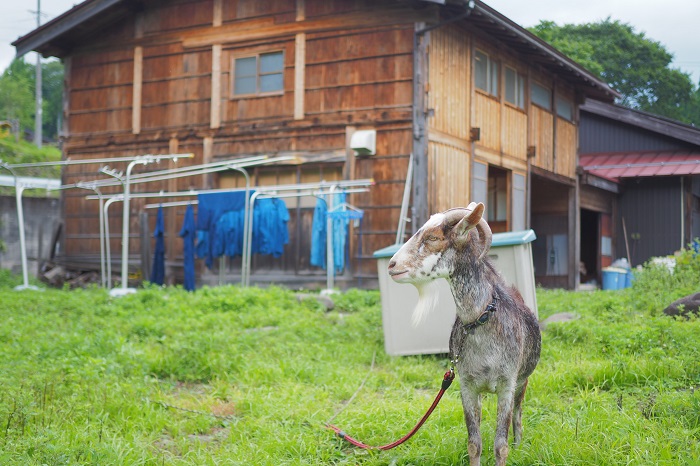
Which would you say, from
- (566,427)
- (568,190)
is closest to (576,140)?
(568,190)

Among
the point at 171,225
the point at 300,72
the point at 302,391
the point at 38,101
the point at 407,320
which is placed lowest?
the point at 302,391

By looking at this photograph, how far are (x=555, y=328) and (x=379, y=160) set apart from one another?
19.9 feet

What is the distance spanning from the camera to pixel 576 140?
1986cm

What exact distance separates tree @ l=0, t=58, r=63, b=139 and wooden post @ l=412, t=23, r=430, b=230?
30.9 meters

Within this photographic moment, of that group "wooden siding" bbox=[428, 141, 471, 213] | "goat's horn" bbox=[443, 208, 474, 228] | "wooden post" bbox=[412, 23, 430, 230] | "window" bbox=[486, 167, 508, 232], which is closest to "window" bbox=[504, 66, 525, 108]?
Result: "window" bbox=[486, 167, 508, 232]

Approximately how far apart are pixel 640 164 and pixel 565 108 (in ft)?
10.8

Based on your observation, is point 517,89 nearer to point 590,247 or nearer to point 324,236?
point 324,236

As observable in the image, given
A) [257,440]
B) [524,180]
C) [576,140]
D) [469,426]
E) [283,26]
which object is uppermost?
[283,26]

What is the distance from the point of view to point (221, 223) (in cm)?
1301

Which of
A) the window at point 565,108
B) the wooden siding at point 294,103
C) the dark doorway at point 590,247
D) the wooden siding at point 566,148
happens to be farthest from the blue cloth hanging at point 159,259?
the dark doorway at point 590,247

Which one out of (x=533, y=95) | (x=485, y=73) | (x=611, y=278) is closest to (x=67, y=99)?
(x=485, y=73)

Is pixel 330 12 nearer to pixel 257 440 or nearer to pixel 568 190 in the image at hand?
pixel 568 190

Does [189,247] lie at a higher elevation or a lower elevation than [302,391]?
higher

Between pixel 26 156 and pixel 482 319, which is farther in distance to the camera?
pixel 26 156
